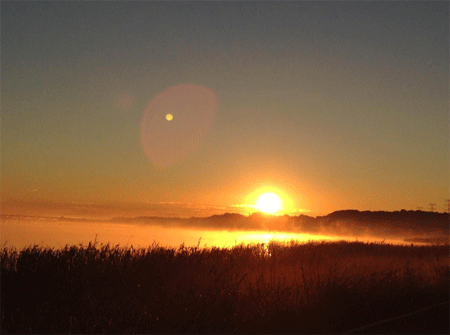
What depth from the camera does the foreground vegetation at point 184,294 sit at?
9859 millimetres

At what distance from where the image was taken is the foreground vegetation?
986 centimetres

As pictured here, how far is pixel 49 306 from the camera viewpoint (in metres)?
11.1

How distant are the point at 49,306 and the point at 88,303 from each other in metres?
1.00

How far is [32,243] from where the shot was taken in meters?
15.2

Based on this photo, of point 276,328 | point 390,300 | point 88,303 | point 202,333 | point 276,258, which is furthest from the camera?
point 276,258

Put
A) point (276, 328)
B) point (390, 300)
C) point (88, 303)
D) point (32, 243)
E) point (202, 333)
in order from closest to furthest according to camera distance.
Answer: point (202, 333)
point (276, 328)
point (88, 303)
point (390, 300)
point (32, 243)

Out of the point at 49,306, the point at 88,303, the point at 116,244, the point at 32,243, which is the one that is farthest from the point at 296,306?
the point at 32,243

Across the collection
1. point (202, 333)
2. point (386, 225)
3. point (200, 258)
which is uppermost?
point (386, 225)

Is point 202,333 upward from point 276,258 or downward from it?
downward

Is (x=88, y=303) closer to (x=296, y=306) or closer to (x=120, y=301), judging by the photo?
(x=120, y=301)

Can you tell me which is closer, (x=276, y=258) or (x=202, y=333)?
(x=202, y=333)

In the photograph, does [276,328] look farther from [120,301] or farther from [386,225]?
[386,225]

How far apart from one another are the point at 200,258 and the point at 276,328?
5.91m

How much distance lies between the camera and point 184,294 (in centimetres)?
1152
